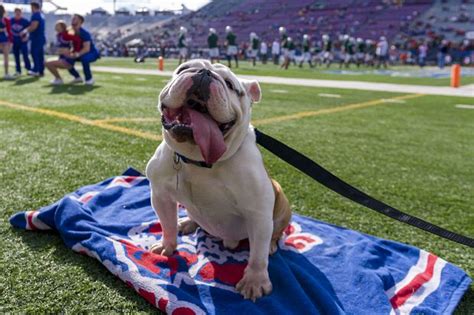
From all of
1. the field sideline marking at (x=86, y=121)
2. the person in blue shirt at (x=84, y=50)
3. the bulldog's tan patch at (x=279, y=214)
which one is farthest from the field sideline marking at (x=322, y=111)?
the person in blue shirt at (x=84, y=50)

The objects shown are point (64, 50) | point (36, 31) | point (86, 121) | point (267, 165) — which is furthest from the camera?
point (36, 31)

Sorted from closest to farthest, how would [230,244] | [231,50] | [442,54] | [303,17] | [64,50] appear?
[230,244], [64,50], [231,50], [442,54], [303,17]

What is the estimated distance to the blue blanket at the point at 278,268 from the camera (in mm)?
1880

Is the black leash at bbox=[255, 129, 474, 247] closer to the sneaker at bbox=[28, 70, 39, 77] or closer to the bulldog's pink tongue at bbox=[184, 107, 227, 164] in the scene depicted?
the bulldog's pink tongue at bbox=[184, 107, 227, 164]

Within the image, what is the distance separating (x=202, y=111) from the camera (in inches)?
71.0

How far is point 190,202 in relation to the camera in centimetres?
205

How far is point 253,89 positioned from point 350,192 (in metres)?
0.64

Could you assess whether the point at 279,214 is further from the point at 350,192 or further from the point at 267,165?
the point at 267,165

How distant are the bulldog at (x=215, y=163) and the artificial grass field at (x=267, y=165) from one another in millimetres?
460

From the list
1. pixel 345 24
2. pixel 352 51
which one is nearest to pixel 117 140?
pixel 352 51

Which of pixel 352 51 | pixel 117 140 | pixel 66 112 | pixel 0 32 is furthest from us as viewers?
pixel 352 51

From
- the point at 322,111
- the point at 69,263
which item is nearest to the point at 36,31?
the point at 322,111

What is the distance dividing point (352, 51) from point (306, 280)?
2796cm

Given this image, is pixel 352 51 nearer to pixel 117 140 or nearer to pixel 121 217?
pixel 117 140
